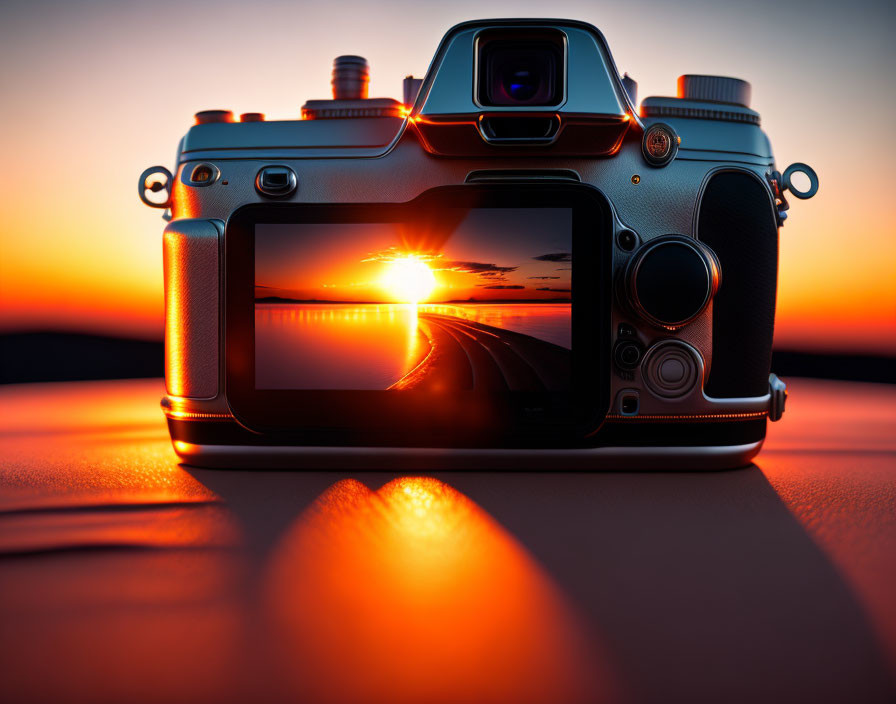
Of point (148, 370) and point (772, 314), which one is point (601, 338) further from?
point (148, 370)

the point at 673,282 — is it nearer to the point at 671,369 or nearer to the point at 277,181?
the point at 671,369

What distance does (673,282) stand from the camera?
570mm

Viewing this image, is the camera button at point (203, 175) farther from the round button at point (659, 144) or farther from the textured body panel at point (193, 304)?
the round button at point (659, 144)

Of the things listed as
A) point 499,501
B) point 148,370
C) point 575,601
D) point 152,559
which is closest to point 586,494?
point 499,501

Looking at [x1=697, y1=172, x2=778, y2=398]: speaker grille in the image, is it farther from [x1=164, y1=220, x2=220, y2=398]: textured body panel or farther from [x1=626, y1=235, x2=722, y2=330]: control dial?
[x1=164, y1=220, x2=220, y2=398]: textured body panel

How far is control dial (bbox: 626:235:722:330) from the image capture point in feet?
1.87

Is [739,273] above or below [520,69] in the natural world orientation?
below

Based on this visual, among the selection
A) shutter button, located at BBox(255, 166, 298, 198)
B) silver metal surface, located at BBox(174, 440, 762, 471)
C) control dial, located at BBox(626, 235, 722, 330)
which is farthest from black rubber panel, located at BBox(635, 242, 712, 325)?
Answer: shutter button, located at BBox(255, 166, 298, 198)

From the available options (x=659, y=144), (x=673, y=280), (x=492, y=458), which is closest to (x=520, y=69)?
(x=659, y=144)

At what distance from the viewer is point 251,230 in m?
0.61

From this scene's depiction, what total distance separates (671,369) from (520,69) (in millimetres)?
339

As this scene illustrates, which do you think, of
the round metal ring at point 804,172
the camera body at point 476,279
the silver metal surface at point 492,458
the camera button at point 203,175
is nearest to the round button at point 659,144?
the camera body at point 476,279

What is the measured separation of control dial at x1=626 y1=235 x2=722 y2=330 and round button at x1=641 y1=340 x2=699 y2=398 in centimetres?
3

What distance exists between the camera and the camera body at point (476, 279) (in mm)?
589
